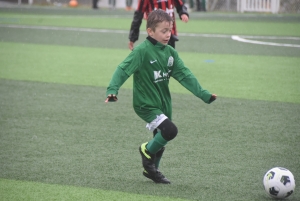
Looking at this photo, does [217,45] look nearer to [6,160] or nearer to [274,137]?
[274,137]

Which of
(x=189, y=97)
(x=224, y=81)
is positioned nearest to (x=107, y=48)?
(x=224, y=81)

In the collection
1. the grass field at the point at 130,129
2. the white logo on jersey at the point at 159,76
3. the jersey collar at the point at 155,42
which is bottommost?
the grass field at the point at 130,129

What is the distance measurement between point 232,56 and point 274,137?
816 cm

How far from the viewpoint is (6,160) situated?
6.42m

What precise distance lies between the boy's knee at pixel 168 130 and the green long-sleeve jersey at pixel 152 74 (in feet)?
0.41

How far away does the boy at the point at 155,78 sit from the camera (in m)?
5.61

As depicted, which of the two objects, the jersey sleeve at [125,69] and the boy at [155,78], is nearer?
the jersey sleeve at [125,69]

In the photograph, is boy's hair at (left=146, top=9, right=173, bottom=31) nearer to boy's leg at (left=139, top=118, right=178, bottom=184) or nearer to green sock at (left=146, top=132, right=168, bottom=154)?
boy's leg at (left=139, top=118, right=178, bottom=184)

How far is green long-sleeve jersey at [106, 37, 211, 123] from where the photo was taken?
18.5 ft

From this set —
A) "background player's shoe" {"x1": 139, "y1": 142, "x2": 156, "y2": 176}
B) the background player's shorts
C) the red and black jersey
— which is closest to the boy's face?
the background player's shorts

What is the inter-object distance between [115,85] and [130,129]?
8.29 feet

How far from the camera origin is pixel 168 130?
552cm

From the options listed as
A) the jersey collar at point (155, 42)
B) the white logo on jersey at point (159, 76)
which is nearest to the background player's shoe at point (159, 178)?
the white logo on jersey at point (159, 76)

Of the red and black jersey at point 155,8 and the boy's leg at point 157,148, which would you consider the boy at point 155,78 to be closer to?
the boy's leg at point 157,148
